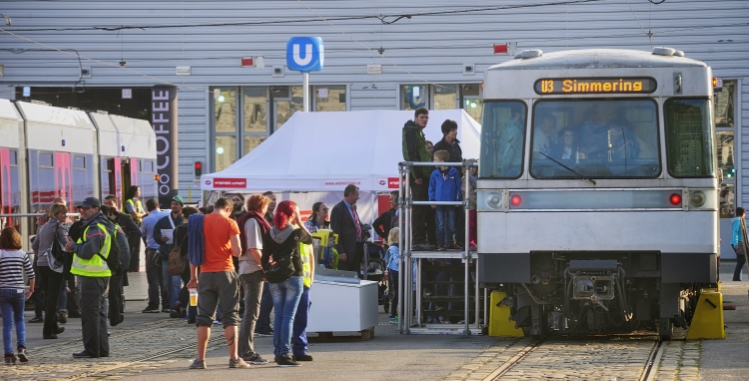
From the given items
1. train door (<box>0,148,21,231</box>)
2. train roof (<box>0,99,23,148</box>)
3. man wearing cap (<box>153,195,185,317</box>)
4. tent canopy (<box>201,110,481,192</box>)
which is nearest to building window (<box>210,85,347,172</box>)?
tent canopy (<box>201,110,481,192</box>)

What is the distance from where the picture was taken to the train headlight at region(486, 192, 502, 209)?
13344 mm

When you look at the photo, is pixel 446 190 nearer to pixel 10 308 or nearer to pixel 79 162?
pixel 10 308

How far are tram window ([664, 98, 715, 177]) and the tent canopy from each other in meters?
A: 9.95

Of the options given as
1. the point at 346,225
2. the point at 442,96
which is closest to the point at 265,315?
the point at 346,225

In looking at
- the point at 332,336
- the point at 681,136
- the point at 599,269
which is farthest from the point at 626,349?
the point at 332,336

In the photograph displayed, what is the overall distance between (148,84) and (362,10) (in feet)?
20.4

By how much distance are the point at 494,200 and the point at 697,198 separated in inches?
80.3

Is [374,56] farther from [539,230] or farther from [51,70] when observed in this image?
[539,230]

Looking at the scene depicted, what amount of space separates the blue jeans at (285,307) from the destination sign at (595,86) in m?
3.46

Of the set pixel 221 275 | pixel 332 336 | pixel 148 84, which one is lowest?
pixel 332 336

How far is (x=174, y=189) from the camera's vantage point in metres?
34.2

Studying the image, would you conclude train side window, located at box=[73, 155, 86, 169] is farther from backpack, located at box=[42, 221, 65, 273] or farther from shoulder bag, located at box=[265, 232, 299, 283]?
shoulder bag, located at box=[265, 232, 299, 283]

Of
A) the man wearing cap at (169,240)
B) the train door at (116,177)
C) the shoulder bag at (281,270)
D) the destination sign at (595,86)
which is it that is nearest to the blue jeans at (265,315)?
the man wearing cap at (169,240)

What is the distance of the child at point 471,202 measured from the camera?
14539 millimetres
